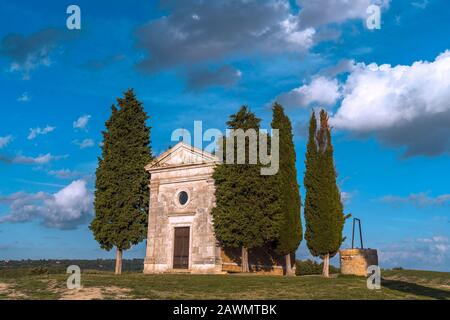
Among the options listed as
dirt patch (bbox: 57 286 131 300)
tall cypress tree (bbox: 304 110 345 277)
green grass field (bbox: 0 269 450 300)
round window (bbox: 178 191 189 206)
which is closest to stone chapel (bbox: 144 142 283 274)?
round window (bbox: 178 191 189 206)

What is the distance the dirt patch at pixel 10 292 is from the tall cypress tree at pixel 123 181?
11.8m

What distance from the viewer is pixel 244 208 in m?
25.8

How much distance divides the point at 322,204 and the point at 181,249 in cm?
970

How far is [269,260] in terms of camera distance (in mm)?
29219

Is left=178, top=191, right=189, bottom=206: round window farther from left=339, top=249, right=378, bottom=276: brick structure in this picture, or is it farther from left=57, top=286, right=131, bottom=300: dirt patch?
left=57, top=286, right=131, bottom=300: dirt patch

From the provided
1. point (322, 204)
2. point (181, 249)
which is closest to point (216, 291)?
point (322, 204)

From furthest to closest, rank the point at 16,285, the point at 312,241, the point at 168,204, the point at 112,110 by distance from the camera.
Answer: the point at 112,110 → the point at 168,204 → the point at 312,241 → the point at 16,285

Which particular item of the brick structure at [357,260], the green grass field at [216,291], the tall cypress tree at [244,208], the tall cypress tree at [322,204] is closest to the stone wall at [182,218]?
the tall cypress tree at [244,208]

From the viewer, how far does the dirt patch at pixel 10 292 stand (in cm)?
1500

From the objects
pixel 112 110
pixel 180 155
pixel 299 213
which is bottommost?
pixel 299 213

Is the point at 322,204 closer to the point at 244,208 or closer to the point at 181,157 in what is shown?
the point at 244,208
